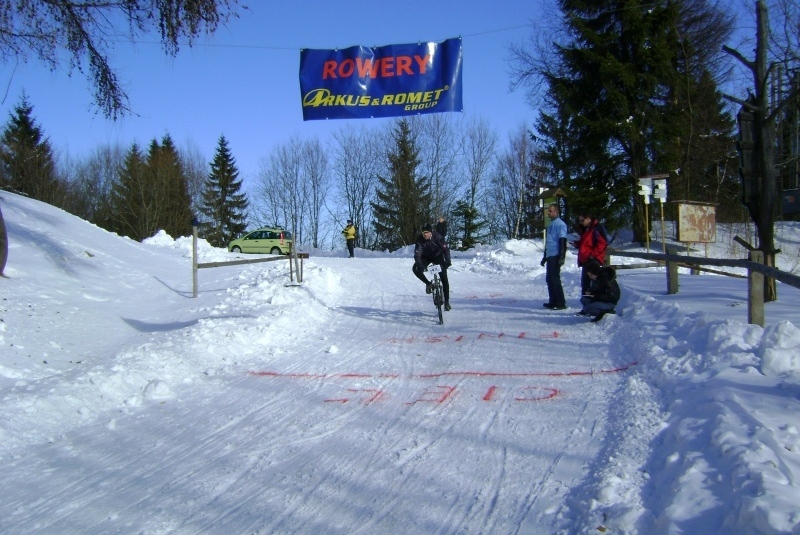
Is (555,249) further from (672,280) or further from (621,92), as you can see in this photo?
(621,92)

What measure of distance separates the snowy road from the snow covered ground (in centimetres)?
2

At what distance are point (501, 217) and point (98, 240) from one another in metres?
47.2

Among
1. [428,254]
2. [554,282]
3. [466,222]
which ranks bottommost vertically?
[554,282]

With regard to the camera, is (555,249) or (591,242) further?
(555,249)

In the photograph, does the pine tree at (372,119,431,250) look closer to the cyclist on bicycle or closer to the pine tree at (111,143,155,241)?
the pine tree at (111,143,155,241)

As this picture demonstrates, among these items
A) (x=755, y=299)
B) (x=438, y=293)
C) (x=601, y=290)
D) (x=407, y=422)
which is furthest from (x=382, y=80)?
(x=407, y=422)

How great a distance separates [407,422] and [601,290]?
5.74 metres

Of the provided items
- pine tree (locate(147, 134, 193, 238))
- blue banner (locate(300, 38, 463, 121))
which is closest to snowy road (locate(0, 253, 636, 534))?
blue banner (locate(300, 38, 463, 121))

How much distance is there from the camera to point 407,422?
19.5 feet

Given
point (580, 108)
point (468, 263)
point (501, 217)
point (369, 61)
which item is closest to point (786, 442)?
point (369, 61)

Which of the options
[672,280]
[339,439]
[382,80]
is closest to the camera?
[339,439]

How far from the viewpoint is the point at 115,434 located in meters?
6.02

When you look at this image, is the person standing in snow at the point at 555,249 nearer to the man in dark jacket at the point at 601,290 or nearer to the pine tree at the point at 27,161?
the man in dark jacket at the point at 601,290

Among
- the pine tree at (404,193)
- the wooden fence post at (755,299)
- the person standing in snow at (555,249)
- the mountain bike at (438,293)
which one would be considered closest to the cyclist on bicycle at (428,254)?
the mountain bike at (438,293)
